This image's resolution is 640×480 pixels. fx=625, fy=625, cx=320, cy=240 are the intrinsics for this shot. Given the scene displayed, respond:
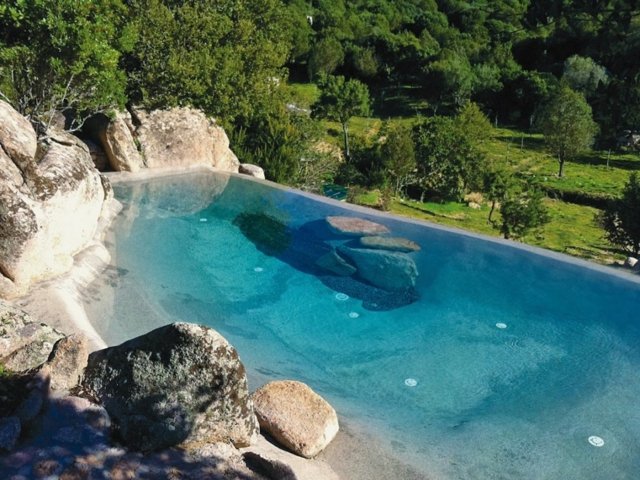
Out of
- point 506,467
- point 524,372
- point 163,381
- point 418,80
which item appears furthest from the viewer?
point 418,80

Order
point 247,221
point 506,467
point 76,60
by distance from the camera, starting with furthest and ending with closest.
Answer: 1. point 247,221
2. point 76,60
3. point 506,467

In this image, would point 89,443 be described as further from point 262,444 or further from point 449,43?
point 449,43

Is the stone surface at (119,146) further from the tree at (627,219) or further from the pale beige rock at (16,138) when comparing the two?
the tree at (627,219)

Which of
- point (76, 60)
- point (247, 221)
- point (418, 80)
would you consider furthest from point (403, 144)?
point (418, 80)

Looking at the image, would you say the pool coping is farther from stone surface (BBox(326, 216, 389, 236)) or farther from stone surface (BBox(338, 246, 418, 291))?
stone surface (BBox(338, 246, 418, 291))

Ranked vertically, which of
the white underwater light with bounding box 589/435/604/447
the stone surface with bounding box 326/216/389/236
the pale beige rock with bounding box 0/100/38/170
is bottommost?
the white underwater light with bounding box 589/435/604/447

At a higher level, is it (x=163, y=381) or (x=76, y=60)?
(x=76, y=60)

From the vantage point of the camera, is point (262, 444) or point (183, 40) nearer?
point (262, 444)

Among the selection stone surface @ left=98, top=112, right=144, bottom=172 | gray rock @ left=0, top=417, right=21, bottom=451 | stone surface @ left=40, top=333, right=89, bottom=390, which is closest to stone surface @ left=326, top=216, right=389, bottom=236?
stone surface @ left=98, top=112, right=144, bottom=172
